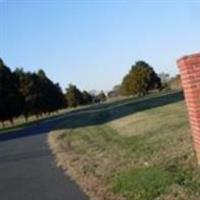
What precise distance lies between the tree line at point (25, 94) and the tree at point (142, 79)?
20799mm

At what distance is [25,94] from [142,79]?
3594 cm

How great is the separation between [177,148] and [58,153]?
6047 mm

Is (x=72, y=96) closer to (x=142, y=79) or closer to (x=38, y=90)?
(x=142, y=79)

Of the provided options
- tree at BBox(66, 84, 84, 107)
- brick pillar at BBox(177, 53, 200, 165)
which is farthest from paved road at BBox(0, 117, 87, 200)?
tree at BBox(66, 84, 84, 107)

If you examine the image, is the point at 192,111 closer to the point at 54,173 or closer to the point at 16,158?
the point at 54,173

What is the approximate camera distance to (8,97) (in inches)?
2625

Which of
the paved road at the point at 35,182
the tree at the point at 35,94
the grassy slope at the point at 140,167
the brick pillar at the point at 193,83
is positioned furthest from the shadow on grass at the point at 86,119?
the brick pillar at the point at 193,83

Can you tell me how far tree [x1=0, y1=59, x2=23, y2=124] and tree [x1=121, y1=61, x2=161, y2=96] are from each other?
46.9 meters

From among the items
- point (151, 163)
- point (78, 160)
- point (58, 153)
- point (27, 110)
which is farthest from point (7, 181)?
point (27, 110)

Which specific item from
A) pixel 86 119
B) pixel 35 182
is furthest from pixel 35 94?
pixel 35 182

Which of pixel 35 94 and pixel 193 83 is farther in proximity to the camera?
pixel 35 94

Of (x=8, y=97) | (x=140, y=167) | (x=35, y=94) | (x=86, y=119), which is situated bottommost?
(x=140, y=167)

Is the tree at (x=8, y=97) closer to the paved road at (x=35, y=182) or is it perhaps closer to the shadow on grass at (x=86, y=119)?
the shadow on grass at (x=86, y=119)

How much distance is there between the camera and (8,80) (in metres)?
68.9
